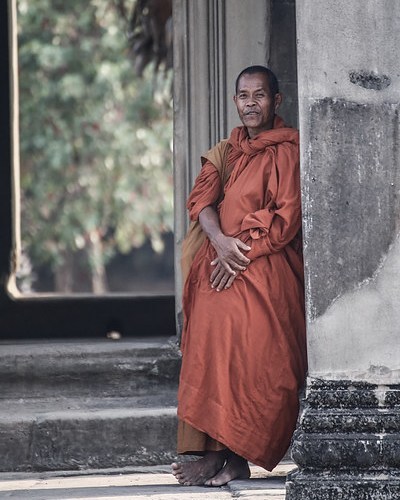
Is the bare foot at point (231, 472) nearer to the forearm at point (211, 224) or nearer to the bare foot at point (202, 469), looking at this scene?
Answer: the bare foot at point (202, 469)

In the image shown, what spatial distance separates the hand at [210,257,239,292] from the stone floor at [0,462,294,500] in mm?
840

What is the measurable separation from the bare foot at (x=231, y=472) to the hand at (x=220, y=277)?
751mm

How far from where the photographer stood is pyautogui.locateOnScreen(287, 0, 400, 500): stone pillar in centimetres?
506

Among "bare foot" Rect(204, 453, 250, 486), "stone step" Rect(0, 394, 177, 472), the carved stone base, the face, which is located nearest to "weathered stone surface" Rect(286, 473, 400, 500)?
the carved stone base

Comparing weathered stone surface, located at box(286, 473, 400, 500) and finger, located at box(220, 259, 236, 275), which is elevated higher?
finger, located at box(220, 259, 236, 275)

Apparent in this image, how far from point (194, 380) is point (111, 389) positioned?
1376 mm

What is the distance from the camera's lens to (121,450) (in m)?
6.25

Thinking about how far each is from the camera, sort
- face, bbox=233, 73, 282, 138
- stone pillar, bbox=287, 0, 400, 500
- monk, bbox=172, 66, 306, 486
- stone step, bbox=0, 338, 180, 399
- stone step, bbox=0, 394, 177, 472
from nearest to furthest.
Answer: stone pillar, bbox=287, 0, 400, 500, monk, bbox=172, 66, 306, 486, face, bbox=233, 73, 282, 138, stone step, bbox=0, 394, 177, 472, stone step, bbox=0, 338, 180, 399

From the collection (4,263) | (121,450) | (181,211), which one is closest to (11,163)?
(4,263)

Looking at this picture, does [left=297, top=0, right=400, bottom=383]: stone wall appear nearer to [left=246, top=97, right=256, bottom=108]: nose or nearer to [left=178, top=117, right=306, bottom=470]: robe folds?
[left=178, top=117, right=306, bottom=470]: robe folds

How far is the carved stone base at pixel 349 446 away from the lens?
16.2 feet

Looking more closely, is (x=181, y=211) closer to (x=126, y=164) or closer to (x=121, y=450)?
(x=121, y=450)

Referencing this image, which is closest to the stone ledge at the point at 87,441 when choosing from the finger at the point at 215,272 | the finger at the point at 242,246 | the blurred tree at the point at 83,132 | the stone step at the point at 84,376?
the stone step at the point at 84,376

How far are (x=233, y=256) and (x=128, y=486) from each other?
1.14 metres
